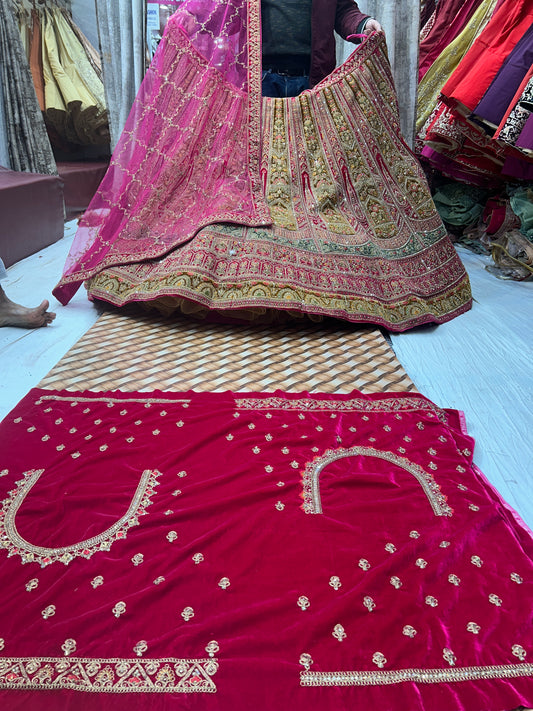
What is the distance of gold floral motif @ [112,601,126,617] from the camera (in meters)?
0.81

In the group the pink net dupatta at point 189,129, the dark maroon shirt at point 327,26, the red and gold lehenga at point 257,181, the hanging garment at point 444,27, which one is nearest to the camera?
the red and gold lehenga at point 257,181

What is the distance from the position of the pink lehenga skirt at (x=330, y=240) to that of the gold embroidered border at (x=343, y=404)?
1.57 feet

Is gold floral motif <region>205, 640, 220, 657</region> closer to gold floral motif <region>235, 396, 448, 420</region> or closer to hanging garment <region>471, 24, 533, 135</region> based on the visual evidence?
gold floral motif <region>235, 396, 448, 420</region>

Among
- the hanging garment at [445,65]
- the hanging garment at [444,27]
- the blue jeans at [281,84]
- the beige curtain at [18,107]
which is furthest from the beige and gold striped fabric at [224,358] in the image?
the hanging garment at [444,27]

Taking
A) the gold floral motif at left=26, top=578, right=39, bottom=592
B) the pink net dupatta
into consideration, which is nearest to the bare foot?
the pink net dupatta

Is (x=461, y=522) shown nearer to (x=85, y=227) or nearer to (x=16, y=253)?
(x=85, y=227)

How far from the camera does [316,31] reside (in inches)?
94.4

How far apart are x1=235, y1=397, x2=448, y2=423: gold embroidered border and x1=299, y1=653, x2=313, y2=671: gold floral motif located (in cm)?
74

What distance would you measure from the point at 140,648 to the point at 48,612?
0.17 m

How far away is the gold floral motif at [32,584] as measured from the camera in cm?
85

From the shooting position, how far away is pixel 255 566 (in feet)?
2.99

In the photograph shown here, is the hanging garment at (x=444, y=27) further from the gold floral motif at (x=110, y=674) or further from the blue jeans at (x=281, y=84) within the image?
the gold floral motif at (x=110, y=674)

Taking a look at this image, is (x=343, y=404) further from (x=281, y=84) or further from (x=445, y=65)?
(x=445, y=65)

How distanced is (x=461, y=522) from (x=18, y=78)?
389cm
